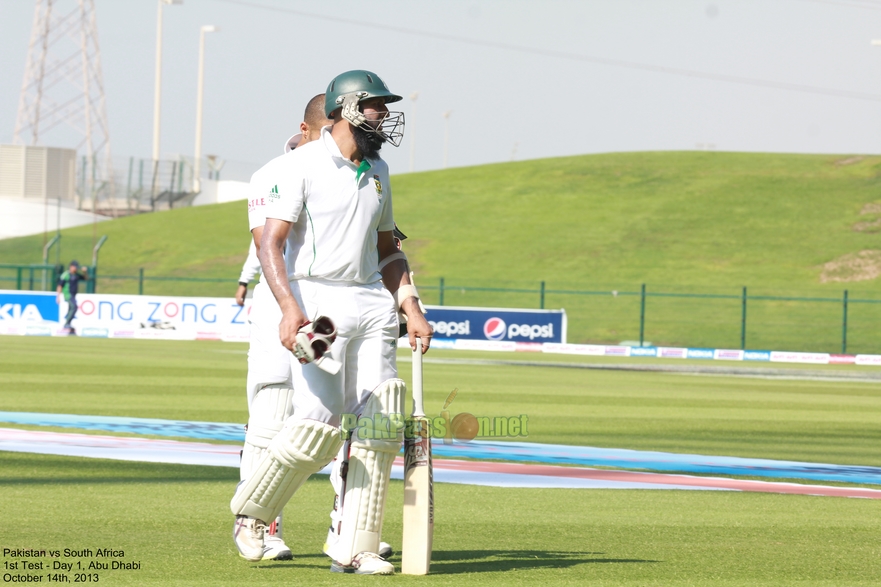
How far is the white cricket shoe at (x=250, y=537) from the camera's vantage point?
538cm

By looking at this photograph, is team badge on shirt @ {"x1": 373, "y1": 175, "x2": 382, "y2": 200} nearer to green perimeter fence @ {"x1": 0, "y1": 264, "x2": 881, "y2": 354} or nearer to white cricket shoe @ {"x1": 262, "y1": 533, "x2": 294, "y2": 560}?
white cricket shoe @ {"x1": 262, "y1": 533, "x2": 294, "y2": 560}

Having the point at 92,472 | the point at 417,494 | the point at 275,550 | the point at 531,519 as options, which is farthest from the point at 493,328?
the point at 417,494

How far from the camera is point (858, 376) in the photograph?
2688 cm

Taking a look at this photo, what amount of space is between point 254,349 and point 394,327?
27.7 inches

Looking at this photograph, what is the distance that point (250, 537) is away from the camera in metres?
5.41

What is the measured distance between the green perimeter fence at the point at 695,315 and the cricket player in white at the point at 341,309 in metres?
38.5

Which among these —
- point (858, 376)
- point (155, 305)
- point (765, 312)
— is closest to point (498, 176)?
point (765, 312)

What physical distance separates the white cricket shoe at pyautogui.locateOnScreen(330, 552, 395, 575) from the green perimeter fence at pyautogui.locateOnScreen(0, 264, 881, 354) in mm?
38672

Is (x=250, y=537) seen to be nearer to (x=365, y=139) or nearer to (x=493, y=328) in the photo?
(x=365, y=139)

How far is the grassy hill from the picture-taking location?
164 feet

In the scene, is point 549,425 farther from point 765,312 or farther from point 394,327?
point 765,312

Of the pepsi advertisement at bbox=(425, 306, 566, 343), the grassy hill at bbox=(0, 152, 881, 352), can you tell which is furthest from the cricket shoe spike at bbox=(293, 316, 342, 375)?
the grassy hill at bbox=(0, 152, 881, 352)

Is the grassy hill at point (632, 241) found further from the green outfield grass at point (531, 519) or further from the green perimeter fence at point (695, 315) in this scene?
the green outfield grass at point (531, 519)

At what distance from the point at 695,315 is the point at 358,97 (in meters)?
45.8
